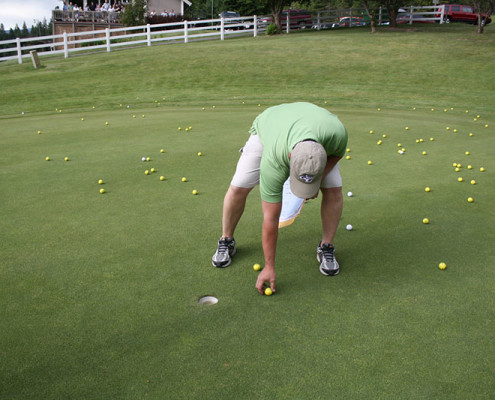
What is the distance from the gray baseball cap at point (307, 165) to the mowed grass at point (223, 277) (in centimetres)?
100

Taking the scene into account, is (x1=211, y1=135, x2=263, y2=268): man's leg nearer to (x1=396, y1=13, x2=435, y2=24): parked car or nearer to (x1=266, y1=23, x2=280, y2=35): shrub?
(x1=266, y1=23, x2=280, y2=35): shrub

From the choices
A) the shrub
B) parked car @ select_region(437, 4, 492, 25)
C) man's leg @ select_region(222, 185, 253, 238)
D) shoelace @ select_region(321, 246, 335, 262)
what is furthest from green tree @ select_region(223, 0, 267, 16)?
shoelace @ select_region(321, 246, 335, 262)

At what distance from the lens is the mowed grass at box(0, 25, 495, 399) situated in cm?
273

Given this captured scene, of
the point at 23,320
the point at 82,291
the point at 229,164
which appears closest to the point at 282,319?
the point at 82,291

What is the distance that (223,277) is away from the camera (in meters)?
3.87

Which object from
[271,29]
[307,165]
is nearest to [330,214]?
[307,165]

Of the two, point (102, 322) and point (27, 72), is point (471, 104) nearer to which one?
point (102, 322)

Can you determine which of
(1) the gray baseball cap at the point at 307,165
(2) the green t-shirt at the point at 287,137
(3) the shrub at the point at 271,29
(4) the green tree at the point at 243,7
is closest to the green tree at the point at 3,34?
(4) the green tree at the point at 243,7

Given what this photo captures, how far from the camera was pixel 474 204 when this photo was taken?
18.0 feet

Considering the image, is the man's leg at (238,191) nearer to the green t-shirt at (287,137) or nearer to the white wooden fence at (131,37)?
the green t-shirt at (287,137)

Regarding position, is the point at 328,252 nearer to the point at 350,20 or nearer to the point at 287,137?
the point at 287,137

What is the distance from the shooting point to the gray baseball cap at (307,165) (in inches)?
108

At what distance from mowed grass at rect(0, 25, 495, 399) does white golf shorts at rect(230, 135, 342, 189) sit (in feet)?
2.41

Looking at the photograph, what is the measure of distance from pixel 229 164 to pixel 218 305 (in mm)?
3977
